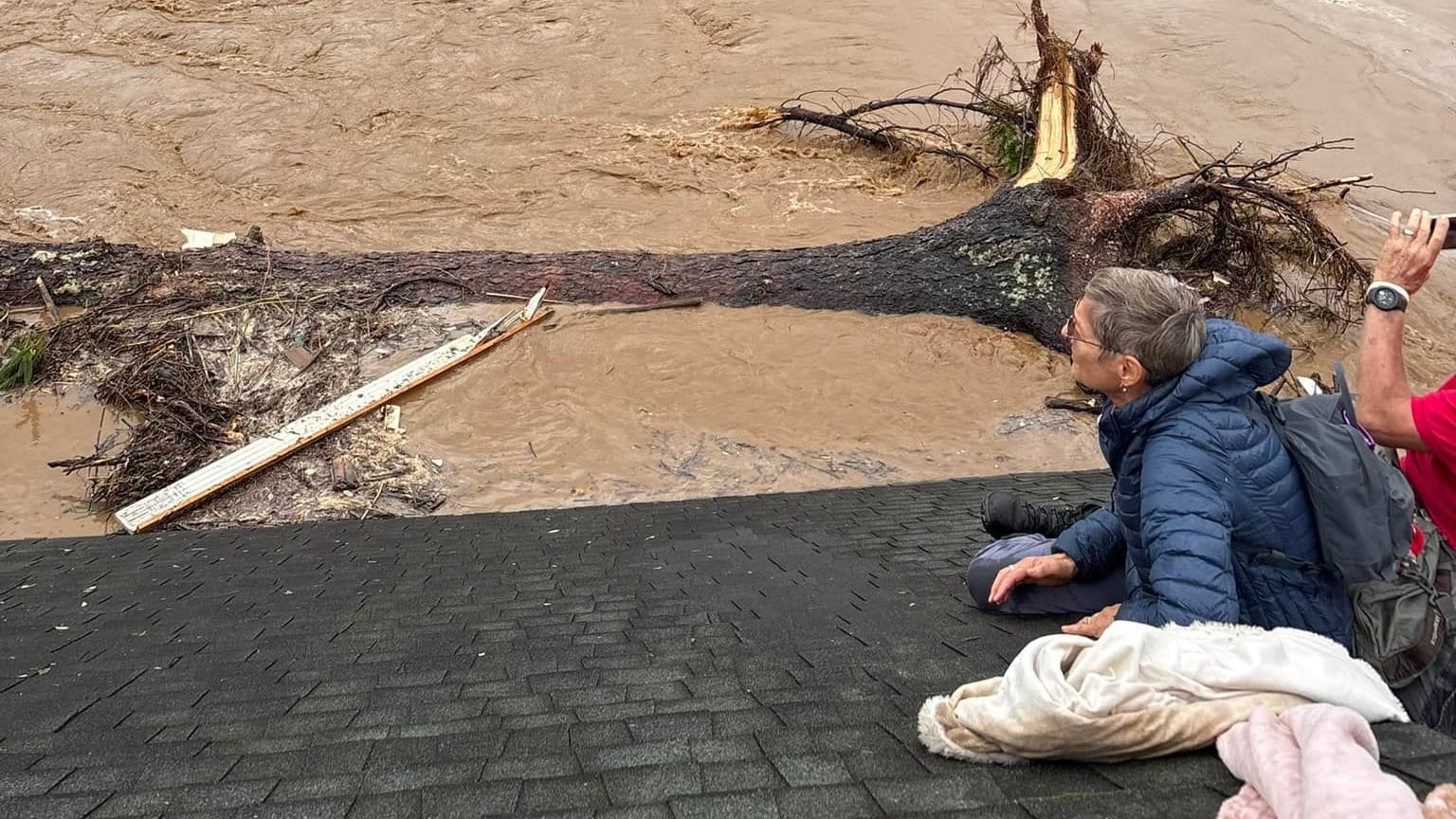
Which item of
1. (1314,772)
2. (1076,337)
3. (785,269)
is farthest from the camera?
(785,269)

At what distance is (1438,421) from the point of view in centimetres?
222

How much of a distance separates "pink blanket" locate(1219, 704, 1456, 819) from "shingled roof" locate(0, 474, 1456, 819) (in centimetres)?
8

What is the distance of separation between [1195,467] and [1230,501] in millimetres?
122

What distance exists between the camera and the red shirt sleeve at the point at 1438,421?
2211mm

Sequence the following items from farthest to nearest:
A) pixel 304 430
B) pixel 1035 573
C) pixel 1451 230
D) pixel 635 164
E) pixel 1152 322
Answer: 1. pixel 635 164
2. pixel 304 430
3. pixel 1035 573
4. pixel 1451 230
5. pixel 1152 322

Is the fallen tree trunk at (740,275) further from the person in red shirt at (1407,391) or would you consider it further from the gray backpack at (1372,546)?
the gray backpack at (1372,546)

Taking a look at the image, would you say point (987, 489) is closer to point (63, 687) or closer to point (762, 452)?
point (762, 452)

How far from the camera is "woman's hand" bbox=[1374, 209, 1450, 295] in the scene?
2359mm

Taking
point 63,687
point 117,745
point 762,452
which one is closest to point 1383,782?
point 117,745

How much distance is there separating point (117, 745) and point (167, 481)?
4.98m

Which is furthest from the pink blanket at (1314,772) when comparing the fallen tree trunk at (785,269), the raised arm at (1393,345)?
the fallen tree trunk at (785,269)

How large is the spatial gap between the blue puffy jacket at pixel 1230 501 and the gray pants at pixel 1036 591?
1.64 feet

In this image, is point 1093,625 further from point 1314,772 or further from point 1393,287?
point 1393,287

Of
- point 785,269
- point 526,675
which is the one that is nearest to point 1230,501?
point 526,675
